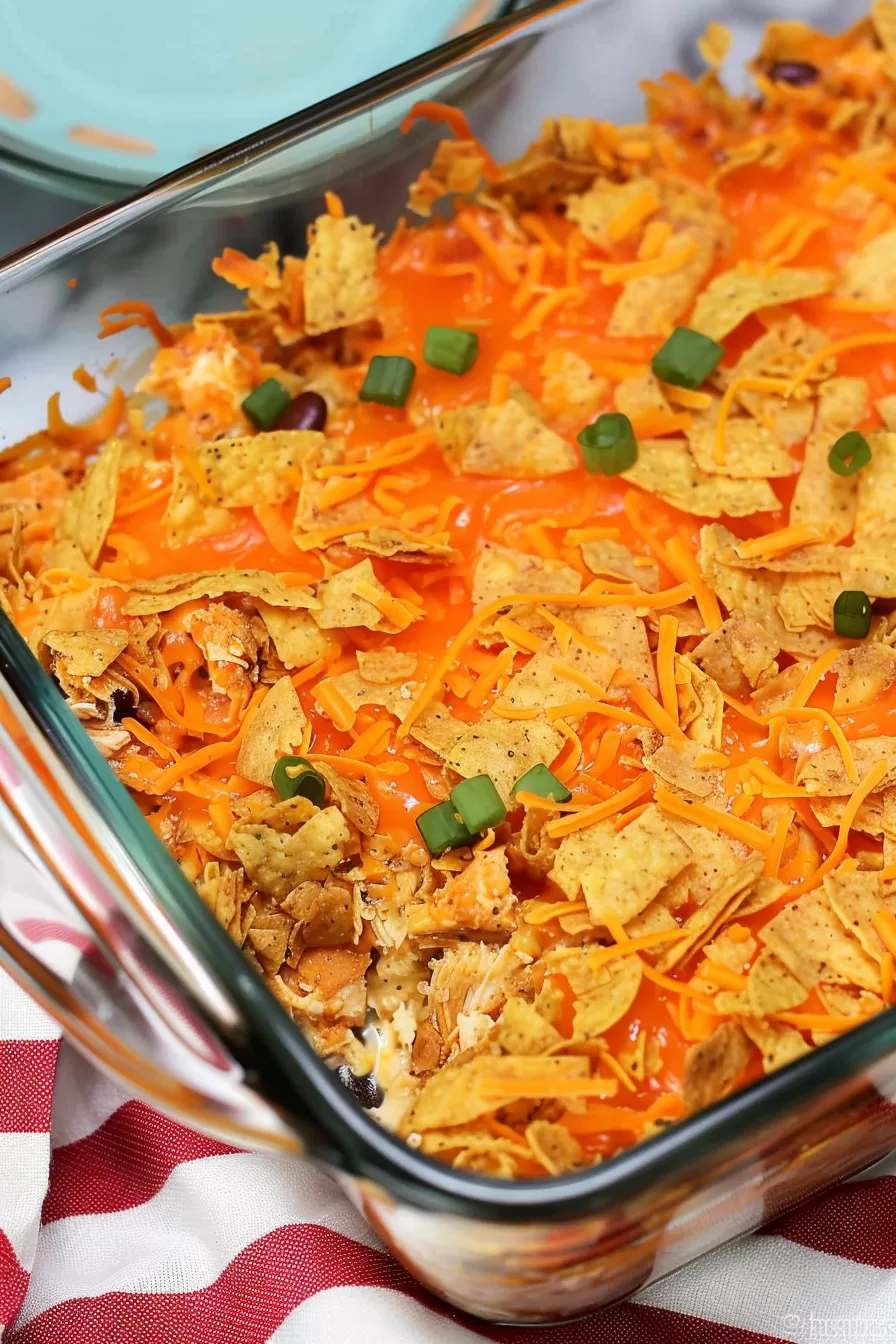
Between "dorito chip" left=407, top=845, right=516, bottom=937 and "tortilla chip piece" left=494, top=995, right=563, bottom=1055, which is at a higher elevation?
"dorito chip" left=407, top=845, right=516, bottom=937

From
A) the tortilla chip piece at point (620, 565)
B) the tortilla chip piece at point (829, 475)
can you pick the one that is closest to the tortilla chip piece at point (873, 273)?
the tortilla chip piece at point (829, 475)

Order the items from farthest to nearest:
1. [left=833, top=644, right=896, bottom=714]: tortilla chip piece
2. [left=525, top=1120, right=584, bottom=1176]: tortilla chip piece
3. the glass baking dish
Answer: [left=833, top=644, right=896, bottom=714]: tortilla chip piece, [left=525, top=1120, right=584, bottom=1176]: tortilla chip piece, the glass baking dish

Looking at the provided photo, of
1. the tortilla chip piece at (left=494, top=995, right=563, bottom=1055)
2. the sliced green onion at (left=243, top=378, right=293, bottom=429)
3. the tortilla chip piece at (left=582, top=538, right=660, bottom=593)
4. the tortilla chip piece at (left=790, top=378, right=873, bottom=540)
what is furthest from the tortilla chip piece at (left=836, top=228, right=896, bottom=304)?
the tortilla chip piece at (left=494, top=995, right=563, bottom=1055)

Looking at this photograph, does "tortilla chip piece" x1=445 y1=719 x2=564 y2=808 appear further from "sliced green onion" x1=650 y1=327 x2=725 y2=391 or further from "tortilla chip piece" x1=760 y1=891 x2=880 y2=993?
"sliced green onion" x1=650 y1=327 x2=725 y2=391

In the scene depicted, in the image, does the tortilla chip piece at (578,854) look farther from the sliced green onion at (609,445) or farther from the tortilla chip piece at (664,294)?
the tortilla chip piece at (664,294)

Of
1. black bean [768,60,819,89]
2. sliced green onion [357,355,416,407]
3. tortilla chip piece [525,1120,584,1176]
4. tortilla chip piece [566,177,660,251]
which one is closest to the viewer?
tortilla chip piece [525,1120,584,1176]

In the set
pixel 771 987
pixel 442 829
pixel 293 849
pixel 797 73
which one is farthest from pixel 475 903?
pixel 797 73

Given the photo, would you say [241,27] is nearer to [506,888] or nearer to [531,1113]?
[506,888]
